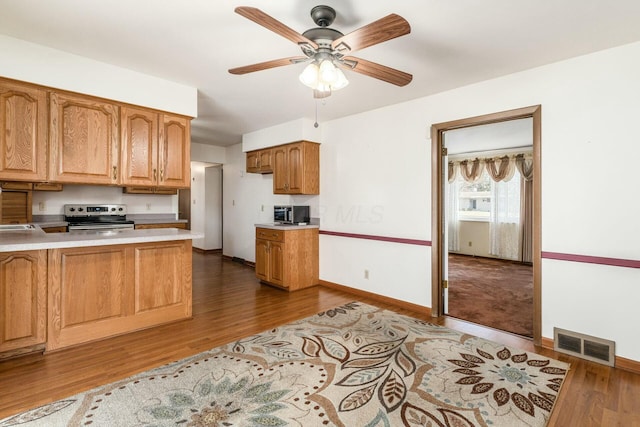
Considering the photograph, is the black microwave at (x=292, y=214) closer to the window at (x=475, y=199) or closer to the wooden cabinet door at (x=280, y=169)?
the wooden cabinet door at (x=280, y=169)

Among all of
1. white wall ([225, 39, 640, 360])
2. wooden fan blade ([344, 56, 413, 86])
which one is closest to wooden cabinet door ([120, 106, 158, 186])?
wooden fan blade ([344, 56, 413, 86])

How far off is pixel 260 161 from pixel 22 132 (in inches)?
123

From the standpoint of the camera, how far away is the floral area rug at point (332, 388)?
180 centimetres

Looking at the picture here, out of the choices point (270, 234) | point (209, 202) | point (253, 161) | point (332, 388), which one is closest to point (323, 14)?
point (332, 388)

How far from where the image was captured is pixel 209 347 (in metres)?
2.68

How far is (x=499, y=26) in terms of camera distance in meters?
2.20

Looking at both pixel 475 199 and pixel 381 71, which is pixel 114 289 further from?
pixel 475 199

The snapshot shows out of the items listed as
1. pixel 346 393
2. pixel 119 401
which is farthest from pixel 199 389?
pixel 346 393

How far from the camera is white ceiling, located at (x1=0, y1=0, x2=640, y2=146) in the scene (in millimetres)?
1994

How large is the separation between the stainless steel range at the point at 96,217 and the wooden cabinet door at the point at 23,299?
1564 mm

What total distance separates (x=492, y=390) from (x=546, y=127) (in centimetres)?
228

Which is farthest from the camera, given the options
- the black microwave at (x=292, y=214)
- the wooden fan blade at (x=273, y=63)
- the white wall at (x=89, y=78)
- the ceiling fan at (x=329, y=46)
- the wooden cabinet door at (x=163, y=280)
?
the black microwave at (x=292, y=214)

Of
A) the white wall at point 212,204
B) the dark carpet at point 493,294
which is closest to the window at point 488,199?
the dark carpet at point 493,294

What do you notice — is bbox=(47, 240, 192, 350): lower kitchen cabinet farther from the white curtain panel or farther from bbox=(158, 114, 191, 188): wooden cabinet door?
Result: the white curtain panel
